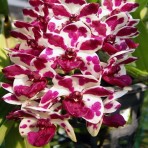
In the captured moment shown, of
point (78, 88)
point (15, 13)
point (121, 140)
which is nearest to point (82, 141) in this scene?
point (121, 140)

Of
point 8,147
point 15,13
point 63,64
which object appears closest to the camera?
point 63,64

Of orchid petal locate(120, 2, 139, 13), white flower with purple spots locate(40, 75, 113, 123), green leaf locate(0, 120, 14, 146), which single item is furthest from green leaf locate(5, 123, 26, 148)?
orchid petal locate(120, 2, 139, 13)

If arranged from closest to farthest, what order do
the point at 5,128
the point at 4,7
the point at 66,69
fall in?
1. the point at 66,69
2. the point at 5,128
3. the point at 4,7

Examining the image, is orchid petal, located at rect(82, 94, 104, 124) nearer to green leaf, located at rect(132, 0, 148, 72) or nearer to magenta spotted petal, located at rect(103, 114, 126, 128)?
magenta spotted petal, located at rect(103, 114, 126, 128)

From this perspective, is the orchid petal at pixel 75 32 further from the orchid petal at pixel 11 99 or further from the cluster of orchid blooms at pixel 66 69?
the orchid petal at pixel 11 99

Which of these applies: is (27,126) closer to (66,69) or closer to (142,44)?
(66,69)

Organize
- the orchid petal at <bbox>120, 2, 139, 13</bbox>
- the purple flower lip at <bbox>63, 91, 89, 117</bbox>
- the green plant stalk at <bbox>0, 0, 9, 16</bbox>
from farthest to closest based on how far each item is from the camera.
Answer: the green plant stalk at <bbox>0, 0, 9, 16</bbox> < the orchid petal at <bbox>120, 2, 139, 13</bbox> < the purple flower lip at <bbox>63, 91, 89, 117</bbox>

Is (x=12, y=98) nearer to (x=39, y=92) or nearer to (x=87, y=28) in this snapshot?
(x=39, y=92)

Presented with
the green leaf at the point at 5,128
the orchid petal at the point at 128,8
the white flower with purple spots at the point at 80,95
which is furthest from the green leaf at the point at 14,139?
the orchid petal at the point at 128,8

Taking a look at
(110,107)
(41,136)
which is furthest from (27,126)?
(110,107)
